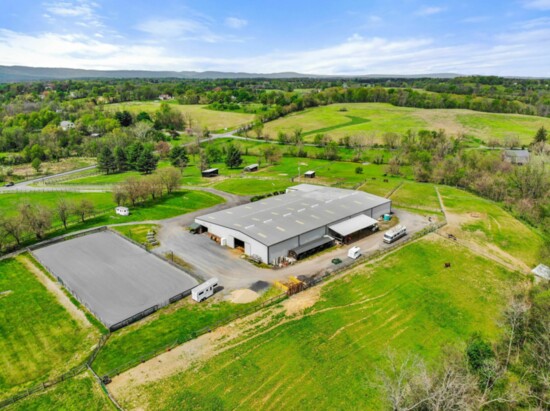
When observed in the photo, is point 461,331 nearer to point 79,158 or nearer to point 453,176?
point 453,176

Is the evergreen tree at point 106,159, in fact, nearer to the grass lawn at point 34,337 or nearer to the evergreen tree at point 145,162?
the evergreen tree at point 145,162

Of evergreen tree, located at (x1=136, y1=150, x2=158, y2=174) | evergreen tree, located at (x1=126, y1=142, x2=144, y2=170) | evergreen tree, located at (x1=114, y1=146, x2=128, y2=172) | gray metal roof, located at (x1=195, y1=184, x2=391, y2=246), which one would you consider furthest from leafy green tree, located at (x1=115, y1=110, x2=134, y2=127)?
gray metal roof, located at (x1=195, y1=184, x2=391, y2=246)

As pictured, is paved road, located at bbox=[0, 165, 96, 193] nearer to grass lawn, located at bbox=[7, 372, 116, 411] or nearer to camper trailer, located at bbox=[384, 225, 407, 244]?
grass lawn, located at bbox=[7, 372, 116, 411]

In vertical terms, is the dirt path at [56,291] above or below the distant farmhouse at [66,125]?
below

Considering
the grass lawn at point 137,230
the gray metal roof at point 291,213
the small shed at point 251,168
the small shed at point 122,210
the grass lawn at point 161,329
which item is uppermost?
the gray metal roof at point 291,213

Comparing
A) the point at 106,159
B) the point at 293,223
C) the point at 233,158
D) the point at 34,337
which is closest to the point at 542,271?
the point at 293,223

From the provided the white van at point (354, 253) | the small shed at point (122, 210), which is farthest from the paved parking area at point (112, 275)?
the white van at point (354, 253)
